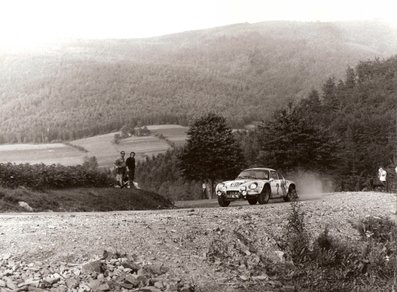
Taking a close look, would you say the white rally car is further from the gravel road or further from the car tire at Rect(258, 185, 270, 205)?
the gravel road

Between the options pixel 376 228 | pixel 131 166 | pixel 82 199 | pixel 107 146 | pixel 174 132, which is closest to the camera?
pixel 376 228

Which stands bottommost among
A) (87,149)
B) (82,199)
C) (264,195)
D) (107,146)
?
(82,199)

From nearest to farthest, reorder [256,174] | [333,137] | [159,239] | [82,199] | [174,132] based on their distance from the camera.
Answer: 1. [159,239]
2. [256,174]
3. [82,199]
4. [174,132]
5. [333,137]

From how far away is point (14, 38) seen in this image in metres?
30.4

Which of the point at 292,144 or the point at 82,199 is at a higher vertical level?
the point at 292,144

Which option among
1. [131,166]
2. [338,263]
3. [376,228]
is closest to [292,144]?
[131,166]

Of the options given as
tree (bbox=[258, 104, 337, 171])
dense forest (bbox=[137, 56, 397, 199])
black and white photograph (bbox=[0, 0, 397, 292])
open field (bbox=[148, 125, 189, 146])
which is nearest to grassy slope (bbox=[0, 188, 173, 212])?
black and white photograph (bbox=[0, 0, 397, 292])

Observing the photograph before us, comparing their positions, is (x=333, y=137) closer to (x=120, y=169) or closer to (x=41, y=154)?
(x=41, y=154)

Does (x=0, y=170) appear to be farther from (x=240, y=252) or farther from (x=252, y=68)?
(x=252, y=68)

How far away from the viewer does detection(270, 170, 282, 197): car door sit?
66.9 ft

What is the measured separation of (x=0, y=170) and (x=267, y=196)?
34.4ft

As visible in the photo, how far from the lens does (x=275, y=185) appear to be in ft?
67.6

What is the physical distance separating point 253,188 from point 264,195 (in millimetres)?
663

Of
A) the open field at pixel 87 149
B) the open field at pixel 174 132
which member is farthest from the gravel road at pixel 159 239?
the open field at pixel 174 132
